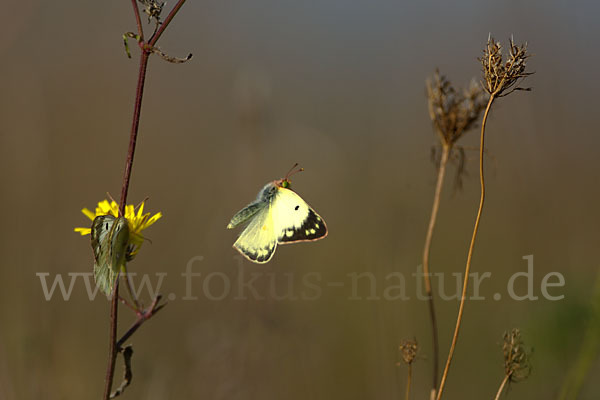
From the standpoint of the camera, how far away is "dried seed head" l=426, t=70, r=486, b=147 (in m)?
2.16

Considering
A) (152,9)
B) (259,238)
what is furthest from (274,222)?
(152,9)

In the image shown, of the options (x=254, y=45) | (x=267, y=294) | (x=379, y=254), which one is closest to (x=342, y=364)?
(x=379, y=254)

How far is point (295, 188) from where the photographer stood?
4.85 metres

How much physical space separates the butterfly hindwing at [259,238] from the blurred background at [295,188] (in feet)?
2.98

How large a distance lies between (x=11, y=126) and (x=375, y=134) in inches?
167

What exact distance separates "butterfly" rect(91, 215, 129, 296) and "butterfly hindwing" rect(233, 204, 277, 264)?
0.61 metres

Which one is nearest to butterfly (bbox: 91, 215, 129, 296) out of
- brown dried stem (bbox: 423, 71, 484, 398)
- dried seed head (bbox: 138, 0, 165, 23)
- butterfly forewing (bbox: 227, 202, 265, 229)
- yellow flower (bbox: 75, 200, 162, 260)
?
yellow flower (bbox: 75, 200, 162, 260)

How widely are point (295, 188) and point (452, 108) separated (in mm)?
2755

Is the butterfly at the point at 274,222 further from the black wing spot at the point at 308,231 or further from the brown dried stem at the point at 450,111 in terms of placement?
the brown dried stem at the point at 450,111

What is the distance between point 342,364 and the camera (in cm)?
436

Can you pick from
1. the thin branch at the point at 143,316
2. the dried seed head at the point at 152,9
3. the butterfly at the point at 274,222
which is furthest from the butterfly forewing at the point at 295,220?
the dried seed head at the point at 152,9

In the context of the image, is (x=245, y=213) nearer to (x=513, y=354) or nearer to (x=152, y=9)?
(x=152, y=9)

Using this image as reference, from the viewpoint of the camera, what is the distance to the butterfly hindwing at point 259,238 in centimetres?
205

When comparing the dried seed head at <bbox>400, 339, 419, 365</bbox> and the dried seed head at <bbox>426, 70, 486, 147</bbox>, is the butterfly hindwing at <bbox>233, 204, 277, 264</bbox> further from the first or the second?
the dried seed head at <bbox>426, 70, 486, 147</bbox>
